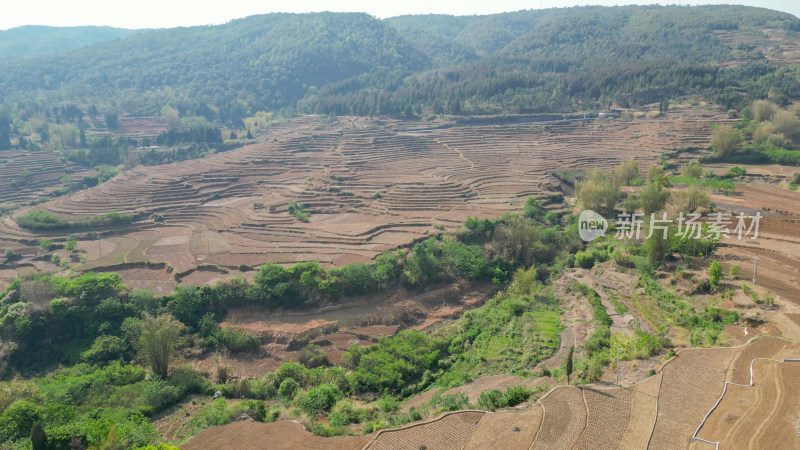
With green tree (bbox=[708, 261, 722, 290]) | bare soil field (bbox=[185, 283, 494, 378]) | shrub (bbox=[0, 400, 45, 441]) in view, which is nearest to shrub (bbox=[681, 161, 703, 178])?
green tree (bbox=[708, 261, 722, 290])

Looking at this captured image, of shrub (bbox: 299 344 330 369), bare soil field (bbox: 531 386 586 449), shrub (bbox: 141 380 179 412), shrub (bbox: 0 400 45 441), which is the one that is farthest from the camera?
shrub (bbox: 299 344 330 369)

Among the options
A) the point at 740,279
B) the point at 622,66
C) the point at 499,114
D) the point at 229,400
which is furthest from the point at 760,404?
the point at 622,66

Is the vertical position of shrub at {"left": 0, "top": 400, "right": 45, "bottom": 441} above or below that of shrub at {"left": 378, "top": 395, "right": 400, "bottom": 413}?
above

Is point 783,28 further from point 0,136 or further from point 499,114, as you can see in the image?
point 0,136

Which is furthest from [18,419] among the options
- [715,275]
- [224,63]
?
[224,63]

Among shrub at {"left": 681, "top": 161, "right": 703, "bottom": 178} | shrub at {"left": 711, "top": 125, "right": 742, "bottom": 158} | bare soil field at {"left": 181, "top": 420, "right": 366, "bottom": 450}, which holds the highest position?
shrub at {"left": 711, "top": 125, "right": 742, "bottom": 158}

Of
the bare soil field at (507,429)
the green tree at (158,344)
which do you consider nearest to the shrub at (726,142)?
the bare soil field at (507,429)

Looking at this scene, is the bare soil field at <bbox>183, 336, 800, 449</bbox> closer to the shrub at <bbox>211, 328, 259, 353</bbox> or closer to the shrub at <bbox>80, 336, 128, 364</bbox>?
the shrub at <bbox>211, 328, 259, 353</bbox>
